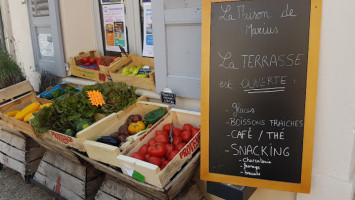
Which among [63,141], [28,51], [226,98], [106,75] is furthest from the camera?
[28,51]

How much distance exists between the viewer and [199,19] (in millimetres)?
2545

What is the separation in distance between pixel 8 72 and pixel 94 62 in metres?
1.08

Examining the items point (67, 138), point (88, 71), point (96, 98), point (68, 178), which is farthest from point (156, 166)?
point (88, 71)

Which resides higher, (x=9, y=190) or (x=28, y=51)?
(x=28, y=51)

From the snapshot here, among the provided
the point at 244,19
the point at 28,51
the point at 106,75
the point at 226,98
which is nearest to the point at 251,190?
the point at 226,98

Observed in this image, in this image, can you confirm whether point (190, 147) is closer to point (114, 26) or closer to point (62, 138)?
point (62, 138)

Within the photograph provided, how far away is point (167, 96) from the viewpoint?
3002 millimetres

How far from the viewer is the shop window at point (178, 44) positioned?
2.63 metres

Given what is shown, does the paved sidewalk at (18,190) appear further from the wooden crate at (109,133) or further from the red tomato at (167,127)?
the red tomato at (167,127)

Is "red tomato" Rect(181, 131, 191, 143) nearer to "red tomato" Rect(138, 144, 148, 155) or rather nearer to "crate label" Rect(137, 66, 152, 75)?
"red tomato" Rect(138, 144, 148, 155)

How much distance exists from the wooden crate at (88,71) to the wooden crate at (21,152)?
1.03 meters

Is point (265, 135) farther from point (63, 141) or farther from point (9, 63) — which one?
point (9, 63)

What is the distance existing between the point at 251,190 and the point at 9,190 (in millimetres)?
2980

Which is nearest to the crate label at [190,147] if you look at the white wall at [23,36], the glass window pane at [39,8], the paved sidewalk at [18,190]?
the paved sidewalk at [18,190]
